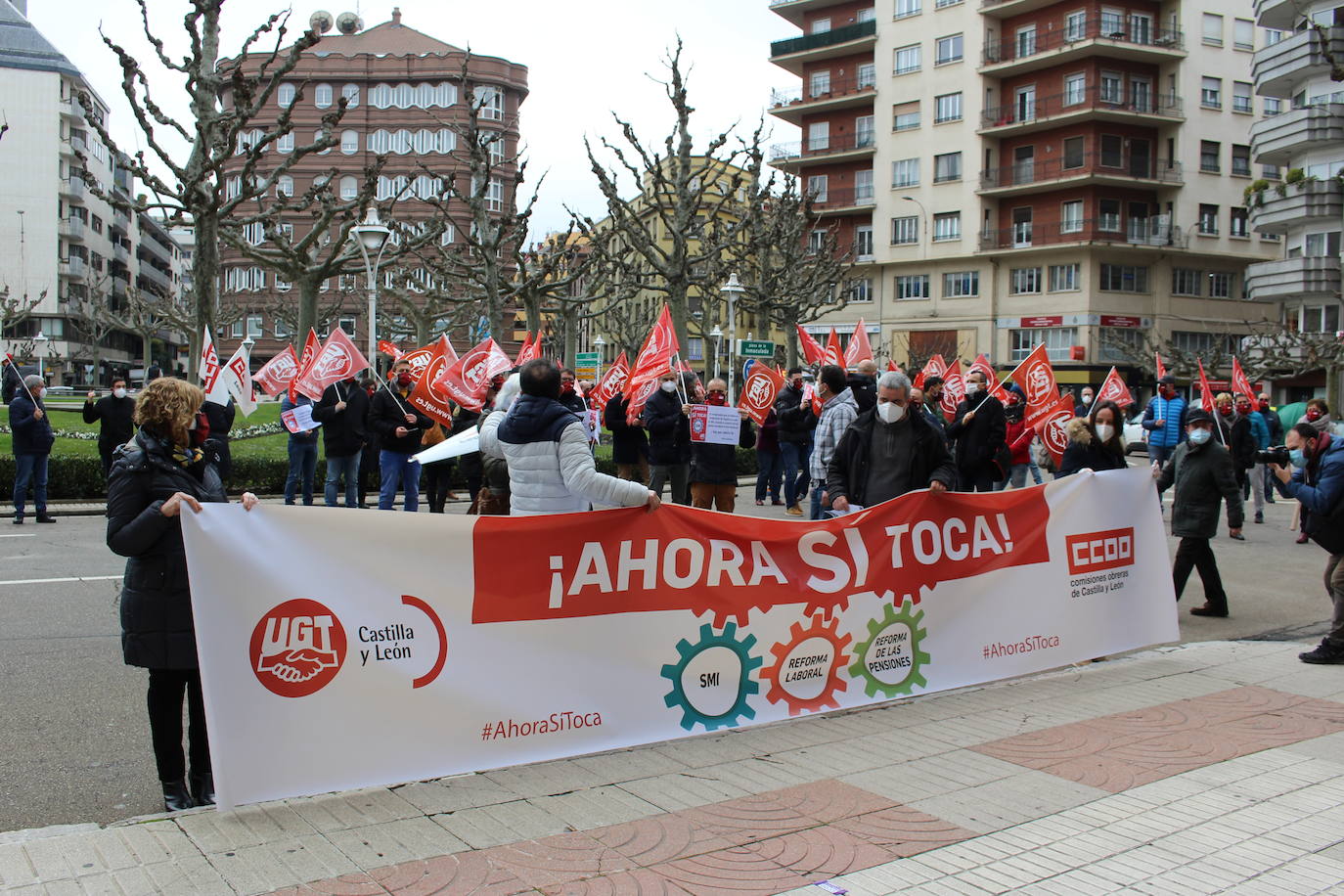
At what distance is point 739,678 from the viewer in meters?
5.74

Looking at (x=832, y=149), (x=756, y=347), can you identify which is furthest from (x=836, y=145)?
(x=756, y=347)

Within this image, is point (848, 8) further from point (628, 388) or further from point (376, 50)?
point (628, 388)

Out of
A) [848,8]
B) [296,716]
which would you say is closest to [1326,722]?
[296,716]

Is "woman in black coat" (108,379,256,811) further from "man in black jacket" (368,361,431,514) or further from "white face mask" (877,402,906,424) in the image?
"man in black jacket" (368,361,431,514)

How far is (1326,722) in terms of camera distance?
20.4ft

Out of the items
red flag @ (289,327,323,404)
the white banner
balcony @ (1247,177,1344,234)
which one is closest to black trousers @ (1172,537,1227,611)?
the white banner

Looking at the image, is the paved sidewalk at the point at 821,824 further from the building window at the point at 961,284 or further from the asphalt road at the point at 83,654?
the building window at the point at 961,284

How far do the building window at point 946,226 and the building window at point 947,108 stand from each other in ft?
16.6

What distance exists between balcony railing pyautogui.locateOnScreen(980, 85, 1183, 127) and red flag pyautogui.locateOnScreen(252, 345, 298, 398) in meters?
50.5

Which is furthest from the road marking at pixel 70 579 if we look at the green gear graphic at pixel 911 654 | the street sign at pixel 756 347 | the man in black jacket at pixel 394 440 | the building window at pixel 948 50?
the building window at pixel 948 50

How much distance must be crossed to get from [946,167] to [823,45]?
1104cm

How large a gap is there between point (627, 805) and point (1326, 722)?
396cm

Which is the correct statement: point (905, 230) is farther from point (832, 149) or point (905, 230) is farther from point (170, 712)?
point (170, 712)

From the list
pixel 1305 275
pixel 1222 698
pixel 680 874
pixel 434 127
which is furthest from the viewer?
pixel 434 127
